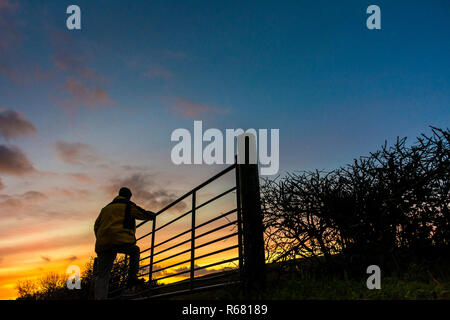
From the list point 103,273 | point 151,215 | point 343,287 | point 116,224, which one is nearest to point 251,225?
point 343,287

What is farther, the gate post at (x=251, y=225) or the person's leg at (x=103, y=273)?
the person's leg at (x=103, y=273)

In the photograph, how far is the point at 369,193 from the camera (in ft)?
12.4

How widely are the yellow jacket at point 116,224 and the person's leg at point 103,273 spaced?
15 centimetres

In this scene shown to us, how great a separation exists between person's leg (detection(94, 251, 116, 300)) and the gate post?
286 centimetres

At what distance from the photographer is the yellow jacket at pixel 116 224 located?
18.1ft

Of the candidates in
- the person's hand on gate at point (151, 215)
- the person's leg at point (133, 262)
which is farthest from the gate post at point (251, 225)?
the person's leg at point (133, 262)

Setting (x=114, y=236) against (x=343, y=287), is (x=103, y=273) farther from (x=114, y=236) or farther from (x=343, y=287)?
(x=343, y=287)

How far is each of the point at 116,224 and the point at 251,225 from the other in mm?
2638

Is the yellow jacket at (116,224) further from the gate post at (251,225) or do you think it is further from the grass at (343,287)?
the gate post at (251,225)

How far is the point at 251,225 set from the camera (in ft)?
12.4

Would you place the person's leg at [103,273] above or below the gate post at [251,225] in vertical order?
below

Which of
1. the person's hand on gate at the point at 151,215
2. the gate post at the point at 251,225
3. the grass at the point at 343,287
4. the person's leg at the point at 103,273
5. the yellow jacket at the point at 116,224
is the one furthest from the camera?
the person's hand on gate at the point at 151,215

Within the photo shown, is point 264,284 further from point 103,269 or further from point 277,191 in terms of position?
point 103,269

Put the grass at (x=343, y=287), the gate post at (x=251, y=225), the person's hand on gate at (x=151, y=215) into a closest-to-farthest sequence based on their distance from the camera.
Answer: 1. the grass at (x=343, y=287)
2. the gate post at (x=251, y=225)
3. the person's hand on gate at (x=151, y=215)
